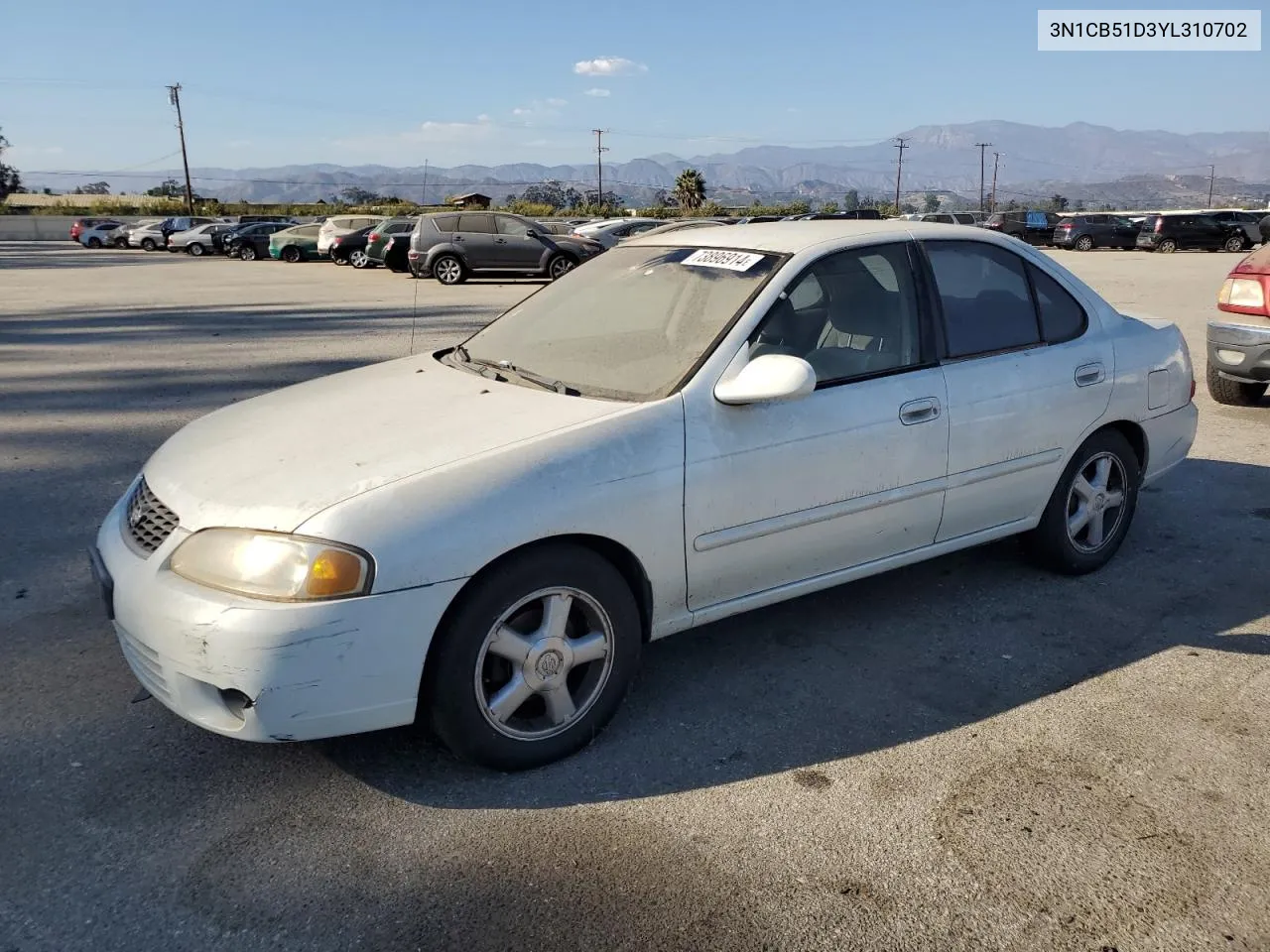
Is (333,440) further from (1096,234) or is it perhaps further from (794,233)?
(1096,234)

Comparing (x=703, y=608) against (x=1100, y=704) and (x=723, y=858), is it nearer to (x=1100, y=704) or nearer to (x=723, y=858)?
(x=723, y=858)

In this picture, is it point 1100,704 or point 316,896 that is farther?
point 1100,704

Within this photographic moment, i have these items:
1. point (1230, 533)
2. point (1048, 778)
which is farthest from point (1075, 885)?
point (1230, 533)

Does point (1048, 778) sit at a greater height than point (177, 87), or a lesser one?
lesser

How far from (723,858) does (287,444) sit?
1813mm

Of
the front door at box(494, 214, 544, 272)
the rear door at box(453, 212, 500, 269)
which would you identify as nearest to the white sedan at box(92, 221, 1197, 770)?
the rear door at box(453, 212, 500, 269)

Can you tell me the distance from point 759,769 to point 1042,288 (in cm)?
259

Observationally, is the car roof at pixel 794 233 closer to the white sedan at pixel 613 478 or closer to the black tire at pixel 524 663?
the white sedan at pixel 613 478

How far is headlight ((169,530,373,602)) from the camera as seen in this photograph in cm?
269

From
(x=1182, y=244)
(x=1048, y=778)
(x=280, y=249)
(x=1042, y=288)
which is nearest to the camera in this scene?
(x=1048, y=778)

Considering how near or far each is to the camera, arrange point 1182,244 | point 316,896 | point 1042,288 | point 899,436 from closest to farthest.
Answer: point 316,896, point 899,436, point 1042,288, point 1182,244

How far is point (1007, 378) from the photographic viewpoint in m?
4.12

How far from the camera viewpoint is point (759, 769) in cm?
312

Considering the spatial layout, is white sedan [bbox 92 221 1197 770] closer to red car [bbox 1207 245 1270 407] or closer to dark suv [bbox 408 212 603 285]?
red car [bbox 1207 245 1270 407]
